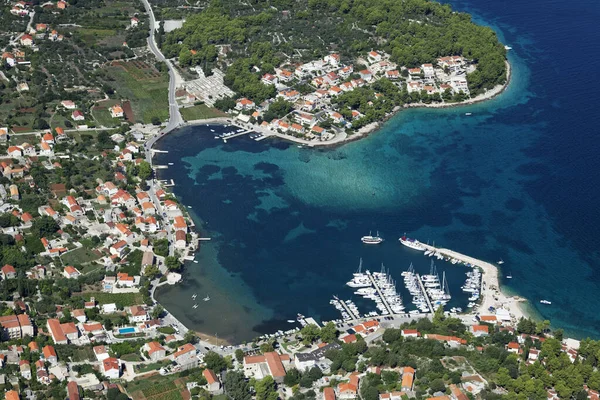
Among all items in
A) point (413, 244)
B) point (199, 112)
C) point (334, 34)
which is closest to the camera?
point (413, 244)

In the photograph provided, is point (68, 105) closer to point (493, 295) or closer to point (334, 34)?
point (334, 34)

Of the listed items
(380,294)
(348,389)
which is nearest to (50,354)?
(348,389)

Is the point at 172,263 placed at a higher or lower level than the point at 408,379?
higher

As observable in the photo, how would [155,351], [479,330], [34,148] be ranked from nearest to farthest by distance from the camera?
[155,351]
[479,330]
[34,148]

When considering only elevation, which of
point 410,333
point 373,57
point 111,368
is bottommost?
point 410,333

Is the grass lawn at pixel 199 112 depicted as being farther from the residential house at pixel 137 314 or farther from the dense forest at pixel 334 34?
the residential house at pixel 137 314

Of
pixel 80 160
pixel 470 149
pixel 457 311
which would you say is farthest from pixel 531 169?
pixel 80 160

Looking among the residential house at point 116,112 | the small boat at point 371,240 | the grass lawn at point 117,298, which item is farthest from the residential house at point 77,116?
the small boat at point 371,240

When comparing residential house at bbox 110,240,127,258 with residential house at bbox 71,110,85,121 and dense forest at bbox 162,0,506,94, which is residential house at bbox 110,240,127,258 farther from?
dense forest at bbox 162,0,506,94

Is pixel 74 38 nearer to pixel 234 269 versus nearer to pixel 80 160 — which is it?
pixel 80 160
